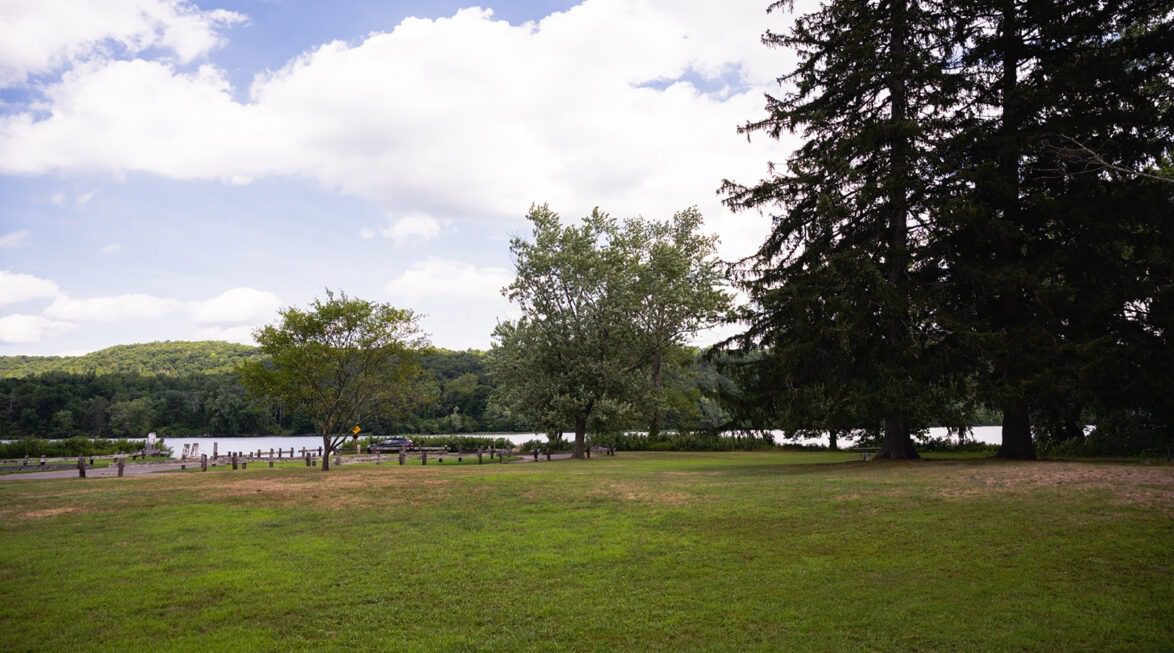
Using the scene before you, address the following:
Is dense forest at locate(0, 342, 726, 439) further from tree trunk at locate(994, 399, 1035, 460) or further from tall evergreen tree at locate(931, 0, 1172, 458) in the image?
tall evergreen tree at locate(931, 0, 1172, 458)

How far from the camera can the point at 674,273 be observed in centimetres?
4159

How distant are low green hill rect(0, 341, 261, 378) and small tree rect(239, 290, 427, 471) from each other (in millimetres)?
89556

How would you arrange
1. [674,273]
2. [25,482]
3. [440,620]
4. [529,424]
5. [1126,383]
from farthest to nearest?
[674,273] → [529,424] → [25,482] → [1126,383] → [440,620]

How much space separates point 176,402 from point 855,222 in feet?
322

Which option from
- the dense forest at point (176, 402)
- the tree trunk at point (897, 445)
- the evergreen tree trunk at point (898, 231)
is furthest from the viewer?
the dense forest at point (176, 402)

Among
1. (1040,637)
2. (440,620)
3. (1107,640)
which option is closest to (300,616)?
(440,620)

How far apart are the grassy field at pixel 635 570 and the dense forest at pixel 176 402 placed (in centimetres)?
5024

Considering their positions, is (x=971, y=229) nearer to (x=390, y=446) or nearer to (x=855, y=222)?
(x=855, y=222)

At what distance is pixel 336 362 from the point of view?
2902cm

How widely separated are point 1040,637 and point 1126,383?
49.3 ft

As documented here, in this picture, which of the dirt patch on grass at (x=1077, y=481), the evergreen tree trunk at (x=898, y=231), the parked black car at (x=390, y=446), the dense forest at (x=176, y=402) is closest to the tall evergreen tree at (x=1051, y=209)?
the evergreen tree trunk at (x=898, y=231)

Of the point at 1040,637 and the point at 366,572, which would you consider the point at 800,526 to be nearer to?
the point at 1040,637

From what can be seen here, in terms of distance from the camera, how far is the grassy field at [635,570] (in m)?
7.41

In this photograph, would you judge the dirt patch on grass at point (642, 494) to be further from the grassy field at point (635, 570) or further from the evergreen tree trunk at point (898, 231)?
the evergreen tree trunk at point (898, 231)
